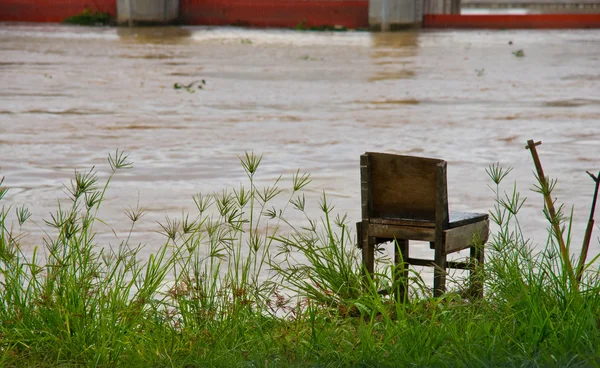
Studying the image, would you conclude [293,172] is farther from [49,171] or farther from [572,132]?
[572,132]

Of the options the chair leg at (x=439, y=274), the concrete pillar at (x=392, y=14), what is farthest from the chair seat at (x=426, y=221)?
the concrete pillar at (x=392, y=14)

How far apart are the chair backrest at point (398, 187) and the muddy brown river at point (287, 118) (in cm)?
235

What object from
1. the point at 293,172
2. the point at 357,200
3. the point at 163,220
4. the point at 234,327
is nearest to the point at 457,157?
the point at 293,172

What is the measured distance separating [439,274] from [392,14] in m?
34.9

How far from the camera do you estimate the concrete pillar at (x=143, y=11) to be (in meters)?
40.2

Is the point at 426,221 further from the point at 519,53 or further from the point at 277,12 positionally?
the point at 277,12

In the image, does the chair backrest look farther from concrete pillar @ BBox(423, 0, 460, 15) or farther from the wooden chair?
concrete pillar @ BBox(423, 0, 460, 15)

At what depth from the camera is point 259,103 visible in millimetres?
16266

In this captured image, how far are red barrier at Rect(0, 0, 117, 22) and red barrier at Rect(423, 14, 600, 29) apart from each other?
1305cm

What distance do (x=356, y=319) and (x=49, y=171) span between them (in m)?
6.19

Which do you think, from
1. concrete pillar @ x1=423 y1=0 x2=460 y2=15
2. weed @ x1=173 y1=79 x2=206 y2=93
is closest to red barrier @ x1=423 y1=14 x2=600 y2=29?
concrete pillar @ x1=423 y1=0 x2=460 y2=15

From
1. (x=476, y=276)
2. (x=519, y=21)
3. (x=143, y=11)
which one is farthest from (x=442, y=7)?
(x=476, y=276)

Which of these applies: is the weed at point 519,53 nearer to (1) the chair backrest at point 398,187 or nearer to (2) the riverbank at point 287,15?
(2) the riverbank at point 287,15

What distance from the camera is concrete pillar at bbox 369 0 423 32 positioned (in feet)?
127
